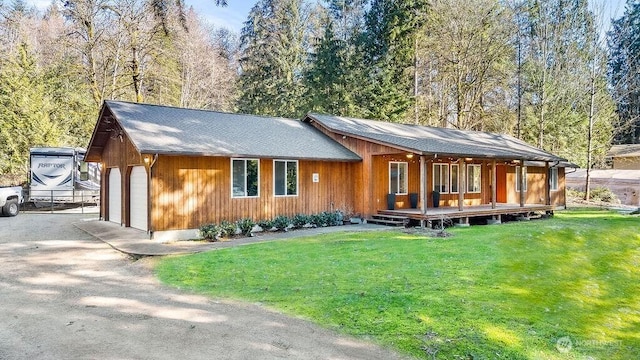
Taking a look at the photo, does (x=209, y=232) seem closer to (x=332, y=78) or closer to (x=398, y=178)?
(x=398, y=178)

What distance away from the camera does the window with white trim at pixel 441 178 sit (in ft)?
60.3

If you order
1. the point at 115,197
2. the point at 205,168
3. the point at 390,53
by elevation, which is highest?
the point at 390,53

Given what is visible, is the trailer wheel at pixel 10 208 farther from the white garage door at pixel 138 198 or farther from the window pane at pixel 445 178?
the window pane at pixel 445 178

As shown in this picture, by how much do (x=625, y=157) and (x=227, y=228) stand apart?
36308 millimetres

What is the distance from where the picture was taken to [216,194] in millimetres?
13117

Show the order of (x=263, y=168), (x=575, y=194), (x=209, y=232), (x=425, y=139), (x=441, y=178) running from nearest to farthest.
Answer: (x=209, y=232)
(x=263, y=168)
(x=425, y=139)
(x=441, y=178)
(x=575, y=194)

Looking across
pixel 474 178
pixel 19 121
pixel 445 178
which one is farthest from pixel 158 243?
pixel 19 121

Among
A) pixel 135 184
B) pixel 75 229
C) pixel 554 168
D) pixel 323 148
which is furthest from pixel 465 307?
pixel 554 168

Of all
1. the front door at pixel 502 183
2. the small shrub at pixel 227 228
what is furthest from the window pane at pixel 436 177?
the small shrub at pixel 227 228

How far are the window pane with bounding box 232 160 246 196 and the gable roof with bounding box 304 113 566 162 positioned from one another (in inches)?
185

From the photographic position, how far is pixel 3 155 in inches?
912

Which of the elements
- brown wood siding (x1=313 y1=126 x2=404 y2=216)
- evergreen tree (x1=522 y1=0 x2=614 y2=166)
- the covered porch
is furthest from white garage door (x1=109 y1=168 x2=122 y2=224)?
evergreen tree (x1=522 y1=0 x2=614 y2=166)

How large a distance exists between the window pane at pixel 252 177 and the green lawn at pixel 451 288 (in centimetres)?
303

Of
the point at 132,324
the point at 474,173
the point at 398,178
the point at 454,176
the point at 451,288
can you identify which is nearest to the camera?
the point at 132,324
